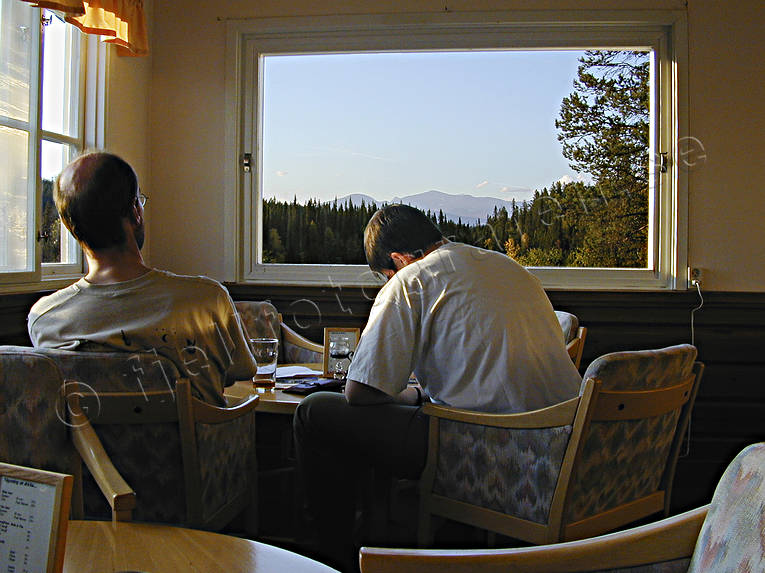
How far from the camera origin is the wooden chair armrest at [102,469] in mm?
1046

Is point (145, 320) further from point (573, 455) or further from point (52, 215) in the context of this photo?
point (52, 215)

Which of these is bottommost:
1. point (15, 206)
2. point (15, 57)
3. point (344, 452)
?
point (344, 452)

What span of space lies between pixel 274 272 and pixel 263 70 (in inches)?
45.4

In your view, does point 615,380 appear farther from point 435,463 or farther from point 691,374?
point 435,463

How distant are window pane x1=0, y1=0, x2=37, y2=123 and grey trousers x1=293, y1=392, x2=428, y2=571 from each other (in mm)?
1746

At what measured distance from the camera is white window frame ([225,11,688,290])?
141 inches

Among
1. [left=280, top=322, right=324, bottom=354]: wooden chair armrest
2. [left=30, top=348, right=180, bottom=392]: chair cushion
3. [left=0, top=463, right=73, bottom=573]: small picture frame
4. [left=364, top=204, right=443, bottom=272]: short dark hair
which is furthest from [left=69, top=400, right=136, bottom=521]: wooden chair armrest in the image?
[left=280, top=322, right=324, bottom=354]: wooden chair armrest

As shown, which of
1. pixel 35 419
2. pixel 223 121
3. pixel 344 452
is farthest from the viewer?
pixel 223 121

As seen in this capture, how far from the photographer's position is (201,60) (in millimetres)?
3846

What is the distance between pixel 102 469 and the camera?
1.12 meters

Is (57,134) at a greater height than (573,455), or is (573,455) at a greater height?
Answer: (57,134)

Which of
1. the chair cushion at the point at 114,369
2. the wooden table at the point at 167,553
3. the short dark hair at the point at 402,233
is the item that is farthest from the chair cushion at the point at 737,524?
the short dark hair at the point at 402,233

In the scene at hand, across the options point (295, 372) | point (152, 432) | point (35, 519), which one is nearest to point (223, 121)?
point (295, 372)

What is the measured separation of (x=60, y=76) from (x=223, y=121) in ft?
2.87
